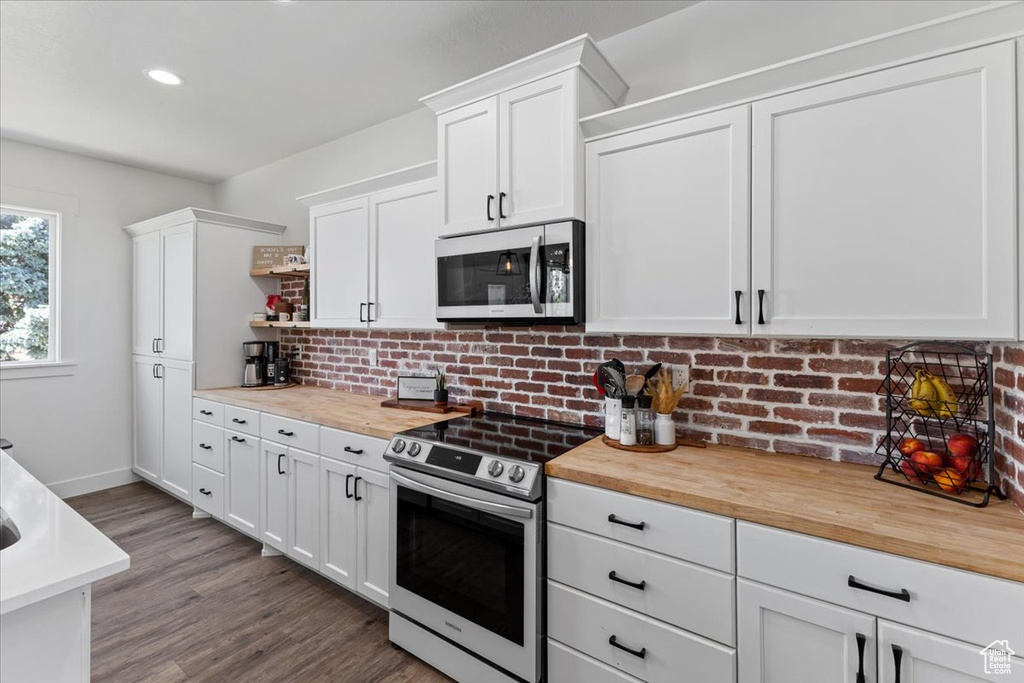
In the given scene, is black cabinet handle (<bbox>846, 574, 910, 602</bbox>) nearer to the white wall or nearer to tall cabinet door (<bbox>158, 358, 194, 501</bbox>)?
tall cabinet door (<bbox>158, 358, 194, 501</bbox>)

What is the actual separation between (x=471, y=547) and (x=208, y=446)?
2.47m

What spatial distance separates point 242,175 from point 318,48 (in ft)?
8.26

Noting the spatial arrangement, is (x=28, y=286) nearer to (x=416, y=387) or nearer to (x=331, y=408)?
(x=331, y=408)

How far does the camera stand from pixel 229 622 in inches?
90.0

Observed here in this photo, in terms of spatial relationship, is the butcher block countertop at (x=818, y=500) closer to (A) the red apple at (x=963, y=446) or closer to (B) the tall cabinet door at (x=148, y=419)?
(A) the red apple at (x=963, y=446)

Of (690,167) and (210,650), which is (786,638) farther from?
(210,650)

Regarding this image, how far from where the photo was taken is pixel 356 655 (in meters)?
2.07

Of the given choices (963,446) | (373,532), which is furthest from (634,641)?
(373,532)

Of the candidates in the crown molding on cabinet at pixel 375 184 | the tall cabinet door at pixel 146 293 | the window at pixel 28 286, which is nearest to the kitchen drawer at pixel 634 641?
the crown molding on cabinet at pixel 375 184

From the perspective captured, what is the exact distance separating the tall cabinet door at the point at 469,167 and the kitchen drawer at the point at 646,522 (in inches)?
47.6

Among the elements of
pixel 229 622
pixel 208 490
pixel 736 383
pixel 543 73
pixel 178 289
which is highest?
pixel 543 73

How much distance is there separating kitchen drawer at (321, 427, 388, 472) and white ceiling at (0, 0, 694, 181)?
195 centimetres

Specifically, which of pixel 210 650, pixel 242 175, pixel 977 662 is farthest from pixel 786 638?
pixel 242 175

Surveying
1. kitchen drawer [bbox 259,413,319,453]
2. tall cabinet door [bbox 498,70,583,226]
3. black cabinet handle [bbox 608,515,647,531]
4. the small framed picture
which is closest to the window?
kitchen drawer [bbox 259,413,319,453]
